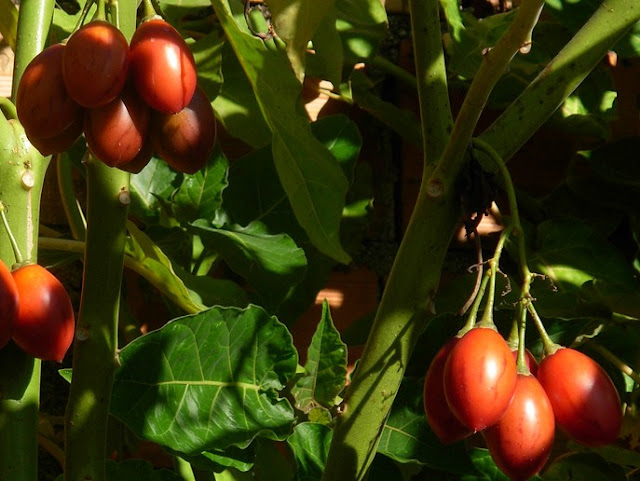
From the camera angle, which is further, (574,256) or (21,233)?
(574,256)

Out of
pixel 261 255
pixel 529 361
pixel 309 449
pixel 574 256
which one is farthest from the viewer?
pixel 574 256

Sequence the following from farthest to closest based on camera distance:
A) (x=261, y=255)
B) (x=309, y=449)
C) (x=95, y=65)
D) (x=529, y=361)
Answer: (x=261, y=255), (x=309, y=449), (x=529, y=361), (x=95, y=65)

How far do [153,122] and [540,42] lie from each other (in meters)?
0.58

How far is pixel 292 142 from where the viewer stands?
1.98 feet

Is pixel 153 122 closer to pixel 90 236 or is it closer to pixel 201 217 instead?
pixel 90 236

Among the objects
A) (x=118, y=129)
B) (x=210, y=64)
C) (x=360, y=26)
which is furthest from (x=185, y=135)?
(x=360, y=26)

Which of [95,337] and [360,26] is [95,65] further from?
[360,26]

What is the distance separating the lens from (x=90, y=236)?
575 mm

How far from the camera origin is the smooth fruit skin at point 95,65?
0.49m

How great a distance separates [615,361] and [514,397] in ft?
0.89

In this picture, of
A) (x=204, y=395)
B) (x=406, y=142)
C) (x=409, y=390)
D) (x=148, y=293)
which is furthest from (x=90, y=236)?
(x=406, y=142)

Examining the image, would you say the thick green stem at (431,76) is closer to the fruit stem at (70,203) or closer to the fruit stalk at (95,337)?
the fruit stalk at (95,337)

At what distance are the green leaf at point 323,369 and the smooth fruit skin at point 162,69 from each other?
26cm

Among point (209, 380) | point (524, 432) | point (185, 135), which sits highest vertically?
point (185, 135)
